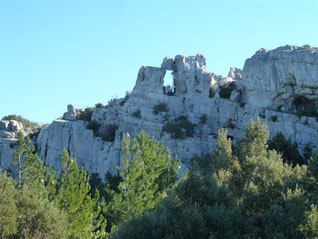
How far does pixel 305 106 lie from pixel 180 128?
11.7 metres

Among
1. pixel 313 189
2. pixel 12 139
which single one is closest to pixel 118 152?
pixel 12 139

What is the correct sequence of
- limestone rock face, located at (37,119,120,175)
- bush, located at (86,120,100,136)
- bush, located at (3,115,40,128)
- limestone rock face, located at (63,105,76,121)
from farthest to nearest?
bush, located at (3,115,40,128)
limestone rock face, located at (63,105,76,121)
bush, located at (86,120,100,136)
limestone rock face, located at (37,119,120,175)

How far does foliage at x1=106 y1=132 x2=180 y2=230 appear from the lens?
25719mm

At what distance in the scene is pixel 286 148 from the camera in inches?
1567

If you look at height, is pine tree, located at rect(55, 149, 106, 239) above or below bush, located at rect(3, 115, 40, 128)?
below

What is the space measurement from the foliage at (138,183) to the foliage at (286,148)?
12399 mm

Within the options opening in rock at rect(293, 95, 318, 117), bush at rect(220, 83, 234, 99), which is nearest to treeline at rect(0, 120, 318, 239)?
opening in rock at rect(293, 95, 318, 117)

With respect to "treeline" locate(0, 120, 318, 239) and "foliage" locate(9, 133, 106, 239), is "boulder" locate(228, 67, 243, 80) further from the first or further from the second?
"foliage" locate(9, 133, 106, 239)

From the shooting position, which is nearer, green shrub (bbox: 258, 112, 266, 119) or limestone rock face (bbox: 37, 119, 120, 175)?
green shrub (bbox: 258, 112, 266, 119)

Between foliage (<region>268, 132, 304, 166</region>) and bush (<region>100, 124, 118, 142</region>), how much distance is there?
17700 millimetres

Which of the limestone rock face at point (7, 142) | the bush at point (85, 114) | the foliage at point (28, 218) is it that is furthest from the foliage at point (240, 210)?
the limestone rock face at point (7, 142)

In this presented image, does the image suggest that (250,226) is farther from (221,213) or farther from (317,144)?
(317,144)

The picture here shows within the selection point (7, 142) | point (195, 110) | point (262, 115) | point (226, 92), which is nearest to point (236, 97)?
point (226, 92)

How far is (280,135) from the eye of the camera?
41219 mm
